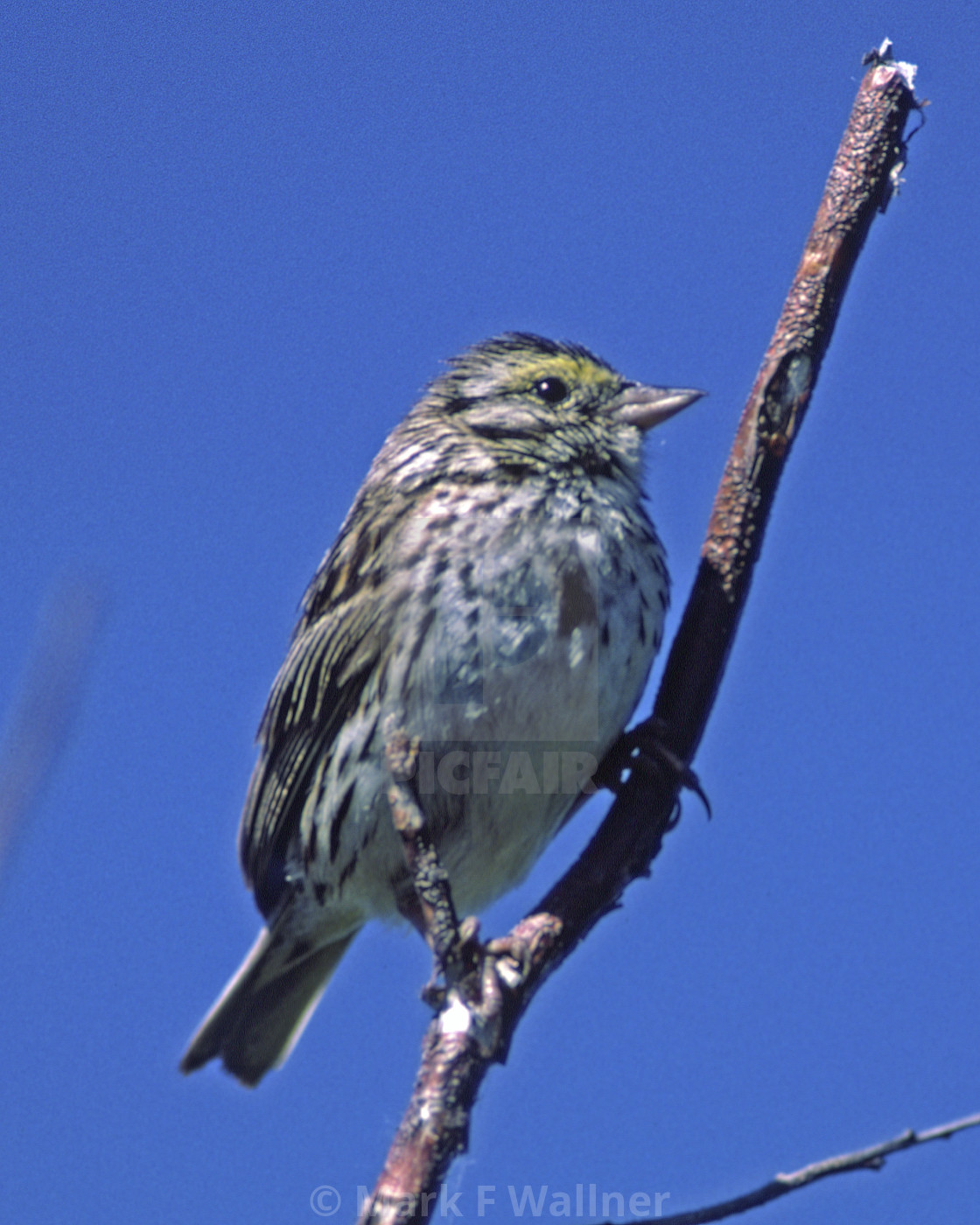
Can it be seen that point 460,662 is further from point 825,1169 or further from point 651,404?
point 825,1169

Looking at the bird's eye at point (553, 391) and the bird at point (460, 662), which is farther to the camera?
the bird's eye at point (553, 391)

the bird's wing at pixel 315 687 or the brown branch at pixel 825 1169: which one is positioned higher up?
the bird's wing at pixel 315 687

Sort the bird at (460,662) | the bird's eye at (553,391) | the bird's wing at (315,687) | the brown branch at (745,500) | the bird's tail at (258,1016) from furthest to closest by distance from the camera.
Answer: the bird's tail at (258,1016) → the bird's eye at (553,391) → the bird's wing at (315,687) → the bird at (460,662) → the brown branch at (745,500)

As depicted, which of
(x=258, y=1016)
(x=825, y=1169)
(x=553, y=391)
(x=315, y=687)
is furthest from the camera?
(x=258, y=1016)

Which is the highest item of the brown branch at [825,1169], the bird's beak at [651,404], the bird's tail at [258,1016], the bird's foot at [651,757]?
the bird's beak at [651,404]

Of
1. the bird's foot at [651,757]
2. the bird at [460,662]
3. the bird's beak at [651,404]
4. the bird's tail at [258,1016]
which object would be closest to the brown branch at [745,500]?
the bird's foot at [651,757]

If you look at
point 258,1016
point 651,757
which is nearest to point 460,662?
point 651,757

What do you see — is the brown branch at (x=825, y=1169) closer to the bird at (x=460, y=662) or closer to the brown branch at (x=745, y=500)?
the brown branch at (x=745, y=500)

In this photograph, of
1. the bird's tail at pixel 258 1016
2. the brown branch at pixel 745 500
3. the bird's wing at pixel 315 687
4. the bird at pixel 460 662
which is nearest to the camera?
the brown branch at pixel 745 500

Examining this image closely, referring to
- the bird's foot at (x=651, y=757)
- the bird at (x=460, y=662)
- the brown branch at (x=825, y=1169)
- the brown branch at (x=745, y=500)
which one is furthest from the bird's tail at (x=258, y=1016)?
the brown branch at (x=825, y=1169)

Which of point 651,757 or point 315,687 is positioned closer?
point 651,757
